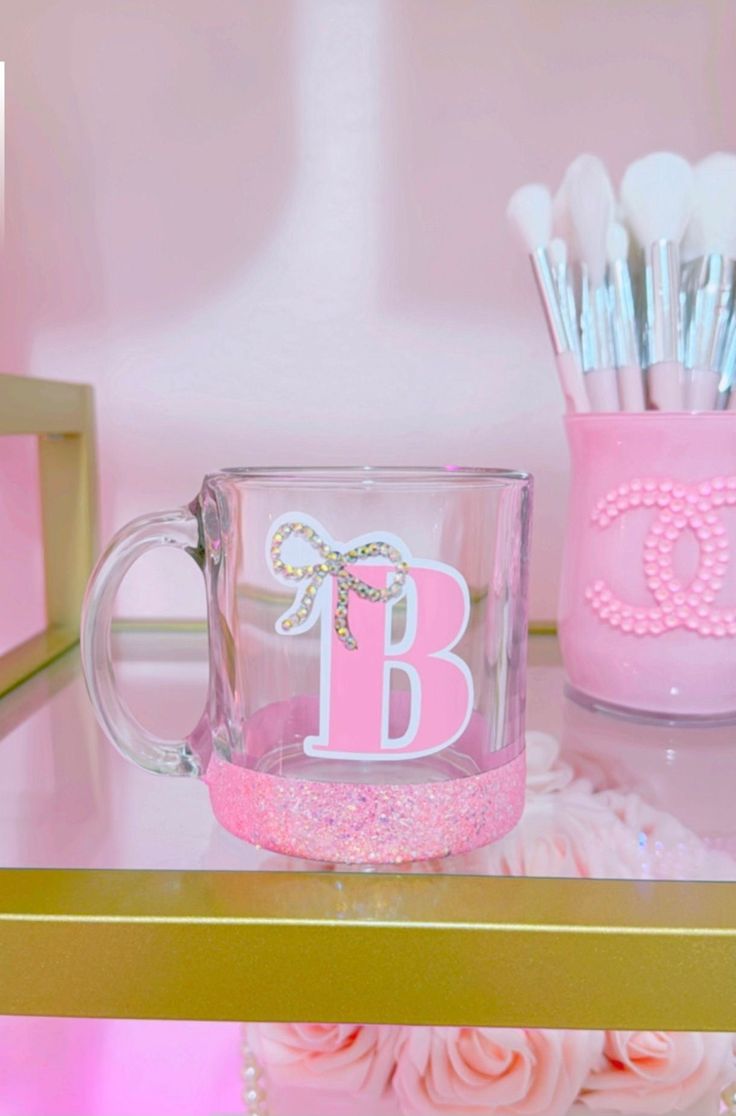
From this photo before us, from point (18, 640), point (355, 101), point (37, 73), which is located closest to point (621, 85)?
point (355, 101)

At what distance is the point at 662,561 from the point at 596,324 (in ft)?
0.30

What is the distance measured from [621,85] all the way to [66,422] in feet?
1.02

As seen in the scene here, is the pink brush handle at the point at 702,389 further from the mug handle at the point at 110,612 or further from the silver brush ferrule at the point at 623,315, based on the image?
the mug handle at the point at 110,612

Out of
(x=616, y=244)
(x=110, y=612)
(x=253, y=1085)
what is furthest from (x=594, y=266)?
(x=253, y=1085)

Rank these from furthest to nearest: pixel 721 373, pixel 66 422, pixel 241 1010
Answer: pixel 66 422
pixel 721 373
pixel 241 1010

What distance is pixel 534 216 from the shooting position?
1.21 feet

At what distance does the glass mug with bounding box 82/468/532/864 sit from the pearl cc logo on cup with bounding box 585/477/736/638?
0.09 m

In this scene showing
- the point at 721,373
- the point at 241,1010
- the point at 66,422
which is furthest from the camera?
the point at 66,422

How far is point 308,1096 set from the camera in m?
0.39

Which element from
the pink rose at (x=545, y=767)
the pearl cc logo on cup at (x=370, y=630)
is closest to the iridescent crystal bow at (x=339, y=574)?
the pearl cc logo on cup at (x=370, y=630)

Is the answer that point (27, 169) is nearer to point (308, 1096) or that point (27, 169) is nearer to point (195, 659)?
point (195, 659)

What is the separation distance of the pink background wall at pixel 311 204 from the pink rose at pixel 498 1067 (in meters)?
0.21

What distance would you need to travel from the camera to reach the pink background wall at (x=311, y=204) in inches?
18.6

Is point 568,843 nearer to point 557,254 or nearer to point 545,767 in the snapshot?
point 545,767
